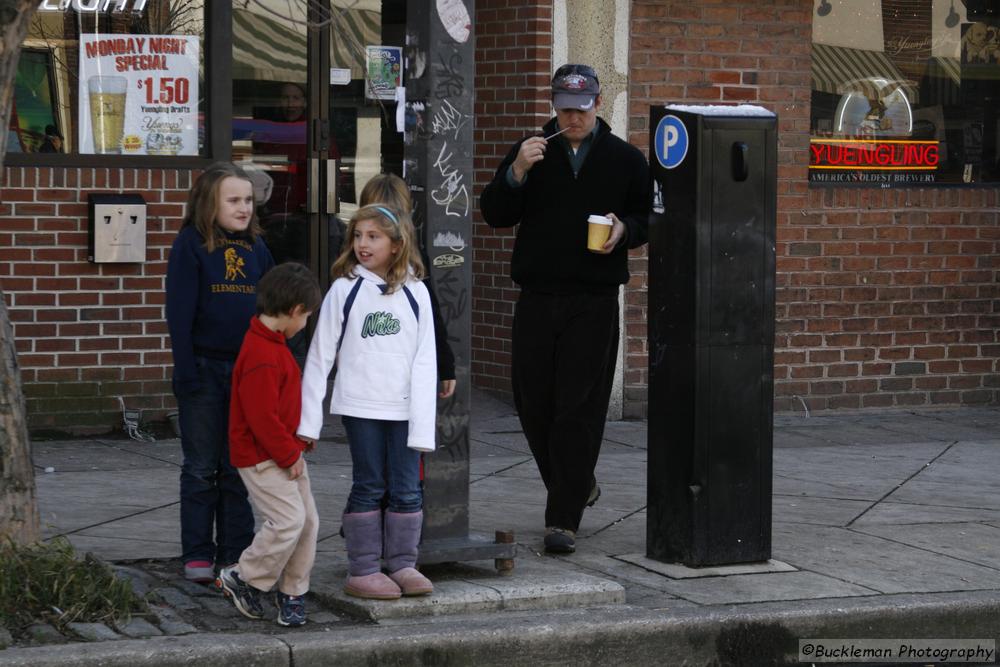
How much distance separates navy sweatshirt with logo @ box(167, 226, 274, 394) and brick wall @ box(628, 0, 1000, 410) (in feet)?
15.3

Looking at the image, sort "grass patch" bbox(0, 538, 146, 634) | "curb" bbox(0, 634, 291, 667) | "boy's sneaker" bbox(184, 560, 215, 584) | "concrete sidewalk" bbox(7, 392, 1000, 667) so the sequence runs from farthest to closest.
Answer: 1. "boy's sneaker" bbox(184, 560, 215, 584)
2. "concrete sidewalk" bbox(7, 392, 1000, 667)
3. "grass patch" bbox(0, 538, 146, 634)
4. "curb" bbox(0, 634, 291, 667)

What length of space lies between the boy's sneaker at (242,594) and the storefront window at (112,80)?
13.8ft

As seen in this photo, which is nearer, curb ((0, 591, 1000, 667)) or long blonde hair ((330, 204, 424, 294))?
curb ((0, 591, 1000, 667))

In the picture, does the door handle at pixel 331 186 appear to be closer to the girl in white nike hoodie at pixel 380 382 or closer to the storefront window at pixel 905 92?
the storefront window at pixel 905 92

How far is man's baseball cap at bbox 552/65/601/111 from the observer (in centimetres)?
660

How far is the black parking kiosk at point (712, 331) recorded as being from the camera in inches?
241

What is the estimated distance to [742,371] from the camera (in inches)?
244

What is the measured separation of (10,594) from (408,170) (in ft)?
6.62

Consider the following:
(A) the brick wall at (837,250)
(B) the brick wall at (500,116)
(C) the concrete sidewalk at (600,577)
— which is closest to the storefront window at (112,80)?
(C) the concrete sidewalk at (600,577)

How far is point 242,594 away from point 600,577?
4.65 ft

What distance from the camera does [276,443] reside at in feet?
17.3

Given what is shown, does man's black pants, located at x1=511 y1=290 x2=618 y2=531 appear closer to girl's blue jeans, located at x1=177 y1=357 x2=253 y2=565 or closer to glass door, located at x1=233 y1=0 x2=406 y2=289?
girl's blue jeans, located at x1=177 y1=357 x2=253 y2=565

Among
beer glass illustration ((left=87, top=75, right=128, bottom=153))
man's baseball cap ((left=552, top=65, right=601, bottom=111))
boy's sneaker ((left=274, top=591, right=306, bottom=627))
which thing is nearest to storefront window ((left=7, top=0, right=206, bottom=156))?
beer glass illustration ((left=87, top=75, right=128, bottom=153))

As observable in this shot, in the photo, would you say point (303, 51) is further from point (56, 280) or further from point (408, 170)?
point (408, 170)
